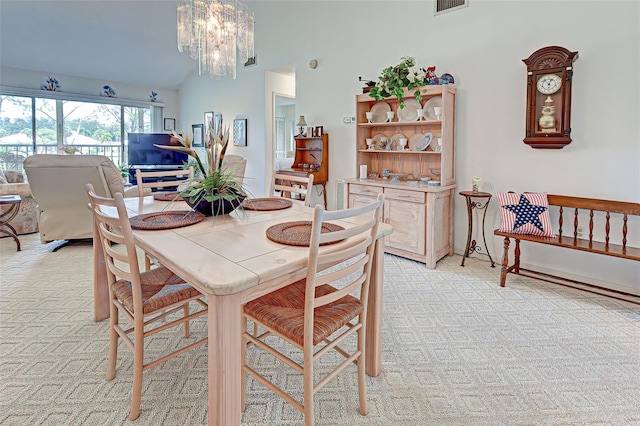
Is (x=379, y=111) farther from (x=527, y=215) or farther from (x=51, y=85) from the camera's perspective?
(x=51, y=85)

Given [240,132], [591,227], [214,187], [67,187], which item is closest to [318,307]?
[214,187]

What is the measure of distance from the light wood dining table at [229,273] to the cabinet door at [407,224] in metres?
1.93

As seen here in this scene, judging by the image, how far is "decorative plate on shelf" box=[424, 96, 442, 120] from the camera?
4.08 m

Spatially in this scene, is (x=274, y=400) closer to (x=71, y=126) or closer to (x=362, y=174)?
(x=362, y=174)

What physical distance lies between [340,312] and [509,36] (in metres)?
3.36

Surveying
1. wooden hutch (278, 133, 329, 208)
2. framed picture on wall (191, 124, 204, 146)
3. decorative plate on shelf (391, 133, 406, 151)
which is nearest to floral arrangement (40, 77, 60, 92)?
framed picture on wall (191, 124, 204, 146)

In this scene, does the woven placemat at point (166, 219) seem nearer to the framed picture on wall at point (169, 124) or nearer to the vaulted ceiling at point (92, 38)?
the vaulted ceiling at point (92, 38)

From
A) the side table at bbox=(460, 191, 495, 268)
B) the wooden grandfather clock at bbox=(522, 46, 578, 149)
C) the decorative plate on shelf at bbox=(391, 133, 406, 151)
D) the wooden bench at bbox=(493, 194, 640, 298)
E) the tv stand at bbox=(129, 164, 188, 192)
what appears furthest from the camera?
the tv stand at bbox=(129, 164, 188, 192)

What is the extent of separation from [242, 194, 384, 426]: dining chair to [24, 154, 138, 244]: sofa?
10.5 feet

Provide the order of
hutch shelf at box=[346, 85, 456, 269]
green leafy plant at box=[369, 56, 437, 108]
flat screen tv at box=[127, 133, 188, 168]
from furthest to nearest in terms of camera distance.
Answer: flat screen tv at box=[127, 133, 188, 168], green leafy plant at box=[369, 56, 437, 108], hutch shelf at box=[346, 85, 456, 269]

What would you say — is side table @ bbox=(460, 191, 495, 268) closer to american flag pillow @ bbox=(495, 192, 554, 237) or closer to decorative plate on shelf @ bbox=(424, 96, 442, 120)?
american flag pillow @ bbox=(495, 192, 554, 237)

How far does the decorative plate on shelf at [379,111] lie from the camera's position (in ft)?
14.9

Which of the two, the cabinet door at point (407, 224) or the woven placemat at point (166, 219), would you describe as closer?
the woven placemat at point (166, 219)

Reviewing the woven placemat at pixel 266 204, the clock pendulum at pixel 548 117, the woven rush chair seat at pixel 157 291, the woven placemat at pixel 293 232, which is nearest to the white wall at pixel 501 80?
the clock pendulum at pixel 548 117
